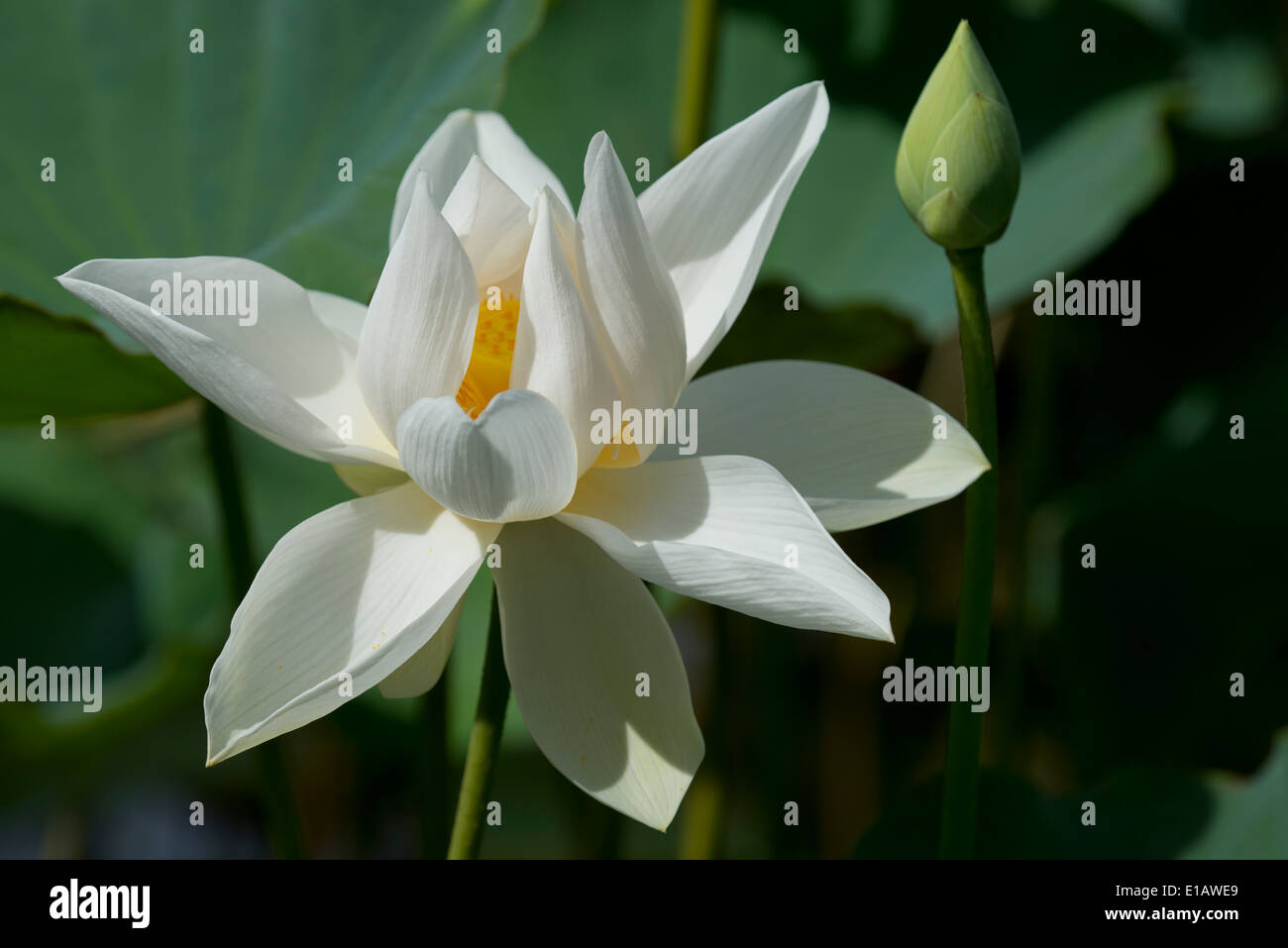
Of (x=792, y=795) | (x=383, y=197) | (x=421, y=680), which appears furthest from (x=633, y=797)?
(x=792, y=795)

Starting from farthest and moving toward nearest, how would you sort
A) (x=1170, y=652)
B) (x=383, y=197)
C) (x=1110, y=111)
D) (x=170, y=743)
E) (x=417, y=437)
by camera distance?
(x=170, y=743) < (x=1170, y=652) < (x=1110, y=111) < (x=383, y=197) < (x=417, y=437)

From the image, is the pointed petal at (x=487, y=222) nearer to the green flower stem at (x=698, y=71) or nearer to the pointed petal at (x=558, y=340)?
the pointed petal at (x=558, y=340)

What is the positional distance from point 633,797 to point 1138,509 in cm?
86

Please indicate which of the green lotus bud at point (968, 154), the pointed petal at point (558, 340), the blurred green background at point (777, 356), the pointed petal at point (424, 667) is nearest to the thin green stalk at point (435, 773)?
the blurred green background at point (777, 356)

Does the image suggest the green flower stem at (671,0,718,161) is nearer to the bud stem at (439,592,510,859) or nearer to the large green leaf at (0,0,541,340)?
the large green leaf at (0,0,541,340)

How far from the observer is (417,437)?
0.47 metres

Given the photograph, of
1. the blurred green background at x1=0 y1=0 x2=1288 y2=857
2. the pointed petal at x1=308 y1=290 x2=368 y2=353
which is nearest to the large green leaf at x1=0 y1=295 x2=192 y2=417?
the blurred green background at x1=0 y1=0 x2=1288 y2=857

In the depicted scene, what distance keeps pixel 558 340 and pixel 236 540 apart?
0.31 meters

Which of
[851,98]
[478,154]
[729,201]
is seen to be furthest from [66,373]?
[851,98]

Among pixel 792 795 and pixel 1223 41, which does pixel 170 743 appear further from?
pixel 1223 41

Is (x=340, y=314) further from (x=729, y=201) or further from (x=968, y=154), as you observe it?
(x=968, y=154)

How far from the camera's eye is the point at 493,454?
46 centimetres

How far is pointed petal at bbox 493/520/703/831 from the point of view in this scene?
53cm

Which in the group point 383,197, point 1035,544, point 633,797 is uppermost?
point 383,197
